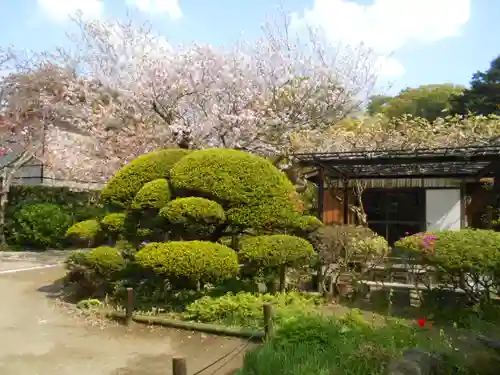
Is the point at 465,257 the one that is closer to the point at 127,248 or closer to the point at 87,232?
the point at 127,248

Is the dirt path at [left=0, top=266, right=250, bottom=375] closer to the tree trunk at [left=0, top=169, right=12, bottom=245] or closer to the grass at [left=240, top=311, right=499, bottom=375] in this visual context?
the grass at [left=240, top=311, right=499, bottom=375]

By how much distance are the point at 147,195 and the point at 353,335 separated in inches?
168

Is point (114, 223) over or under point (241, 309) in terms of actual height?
over

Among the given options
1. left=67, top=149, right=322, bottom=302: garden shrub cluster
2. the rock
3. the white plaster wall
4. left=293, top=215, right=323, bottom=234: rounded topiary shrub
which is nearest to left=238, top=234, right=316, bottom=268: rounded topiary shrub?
left=67, top=149, right=322, bottom=302: garden shrub cluster

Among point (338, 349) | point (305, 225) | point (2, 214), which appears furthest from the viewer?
point (2, 214)

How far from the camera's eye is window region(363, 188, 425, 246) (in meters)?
13.9

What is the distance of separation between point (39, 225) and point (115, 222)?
919 cm

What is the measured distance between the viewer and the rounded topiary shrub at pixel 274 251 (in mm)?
7270

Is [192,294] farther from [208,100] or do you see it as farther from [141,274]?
[208,100]

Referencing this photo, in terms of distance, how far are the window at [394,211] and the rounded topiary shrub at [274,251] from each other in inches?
293

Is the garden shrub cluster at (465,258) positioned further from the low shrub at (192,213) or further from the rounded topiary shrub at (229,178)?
the low shrub at (192,213)

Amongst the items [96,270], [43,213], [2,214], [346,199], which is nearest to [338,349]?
[96,270]

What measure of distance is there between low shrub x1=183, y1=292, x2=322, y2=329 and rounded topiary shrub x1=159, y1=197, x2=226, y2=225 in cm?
128

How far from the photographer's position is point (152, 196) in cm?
774
